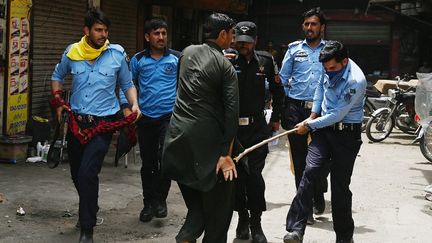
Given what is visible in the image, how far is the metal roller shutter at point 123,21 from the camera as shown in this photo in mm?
11234

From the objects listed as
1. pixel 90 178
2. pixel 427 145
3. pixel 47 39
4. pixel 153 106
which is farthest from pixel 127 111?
pixel 427 145

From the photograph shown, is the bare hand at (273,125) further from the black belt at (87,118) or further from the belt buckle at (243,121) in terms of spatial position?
the black belt at (87,118)

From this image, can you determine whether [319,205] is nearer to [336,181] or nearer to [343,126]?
[336,181]

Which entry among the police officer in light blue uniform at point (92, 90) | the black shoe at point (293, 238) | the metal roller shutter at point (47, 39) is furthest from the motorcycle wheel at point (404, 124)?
the police officer in light blue uniform at point (92, 90)

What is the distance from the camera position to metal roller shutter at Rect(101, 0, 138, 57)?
36.9 feet

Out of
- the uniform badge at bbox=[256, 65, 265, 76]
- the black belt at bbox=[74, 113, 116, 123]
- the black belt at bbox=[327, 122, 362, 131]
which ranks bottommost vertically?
the black belt at bbox=[74, 113, 116, 123]

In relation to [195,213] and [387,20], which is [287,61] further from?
[387,20]

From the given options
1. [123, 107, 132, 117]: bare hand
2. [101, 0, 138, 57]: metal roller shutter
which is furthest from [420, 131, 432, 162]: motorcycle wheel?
[101, 0, 138, 57]: metal roller shutter

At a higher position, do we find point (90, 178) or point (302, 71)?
point (302, 71)

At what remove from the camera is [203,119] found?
3.95 meters

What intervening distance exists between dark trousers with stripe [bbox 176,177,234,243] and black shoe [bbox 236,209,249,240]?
1.06 metres

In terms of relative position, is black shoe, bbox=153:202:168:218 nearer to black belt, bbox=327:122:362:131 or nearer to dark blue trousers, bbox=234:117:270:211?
dark blue trousers, bbox=234:117:270:211

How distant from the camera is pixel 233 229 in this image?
557 centimetres

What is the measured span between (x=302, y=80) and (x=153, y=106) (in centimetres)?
151
